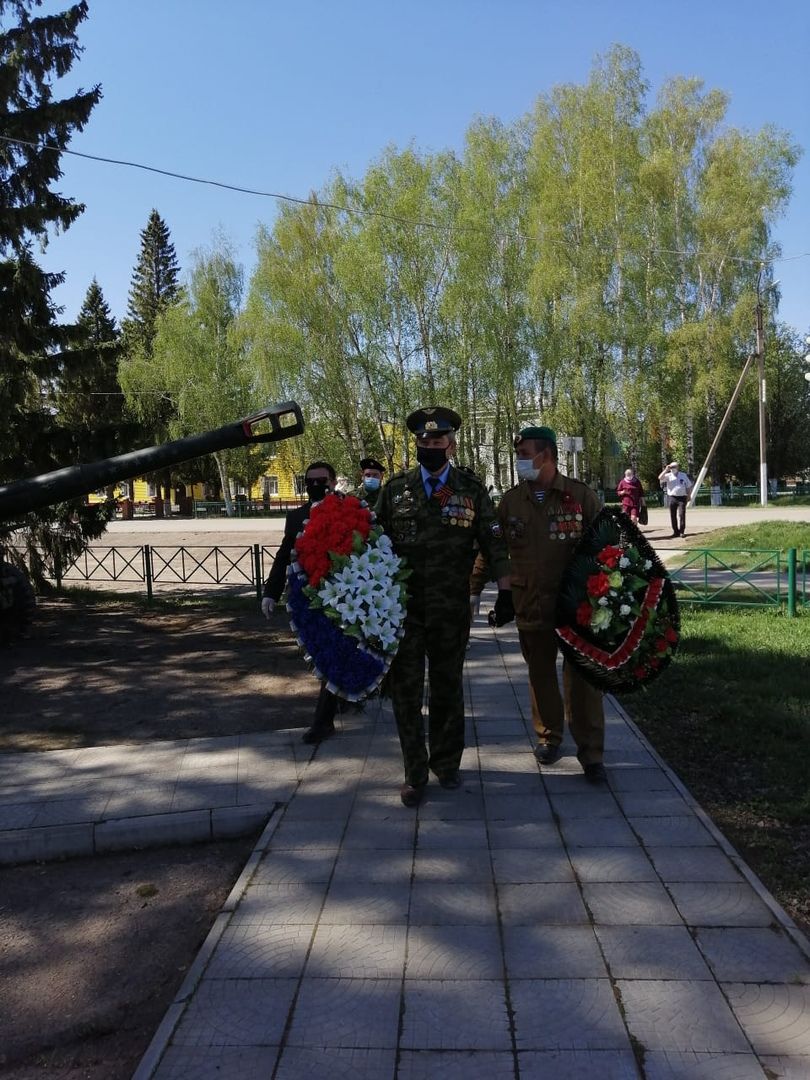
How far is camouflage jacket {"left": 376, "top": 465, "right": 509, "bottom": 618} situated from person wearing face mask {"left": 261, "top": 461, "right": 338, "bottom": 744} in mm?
1098

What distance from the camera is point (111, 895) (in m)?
3.81

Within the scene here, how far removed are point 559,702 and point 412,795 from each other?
107 centimetres

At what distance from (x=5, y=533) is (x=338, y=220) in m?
22.2

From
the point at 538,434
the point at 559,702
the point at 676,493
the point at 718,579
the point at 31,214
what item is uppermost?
the point at 31,214

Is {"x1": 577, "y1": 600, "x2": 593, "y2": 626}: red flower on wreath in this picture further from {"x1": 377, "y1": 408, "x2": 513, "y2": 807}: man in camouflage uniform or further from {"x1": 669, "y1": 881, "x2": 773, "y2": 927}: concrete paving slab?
{"x1": 669, "y1": 881, "x2": 773, "y2": 927}: concrete paving slab

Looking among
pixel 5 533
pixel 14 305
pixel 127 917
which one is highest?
pixel 14 305

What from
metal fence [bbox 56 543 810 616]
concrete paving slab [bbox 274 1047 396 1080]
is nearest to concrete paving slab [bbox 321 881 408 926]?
concrete paving slab [bbox 274 1047 396 1080]

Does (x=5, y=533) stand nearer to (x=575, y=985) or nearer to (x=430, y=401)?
→ (x=575, y=985)

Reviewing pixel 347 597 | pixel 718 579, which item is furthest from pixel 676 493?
pixel 347 597

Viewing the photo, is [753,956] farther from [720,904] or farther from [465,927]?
[465,927]

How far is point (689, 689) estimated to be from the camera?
6691 mm

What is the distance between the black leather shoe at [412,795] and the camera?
14.4 ft

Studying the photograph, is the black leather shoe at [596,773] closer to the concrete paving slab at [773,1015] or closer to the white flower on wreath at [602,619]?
the white flower on wreath at [602,619]

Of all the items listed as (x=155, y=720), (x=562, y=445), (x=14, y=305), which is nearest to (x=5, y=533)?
(x=14, y=305)
